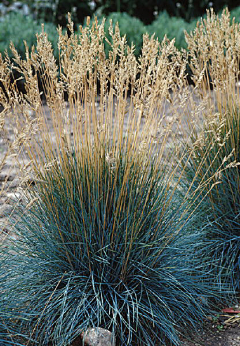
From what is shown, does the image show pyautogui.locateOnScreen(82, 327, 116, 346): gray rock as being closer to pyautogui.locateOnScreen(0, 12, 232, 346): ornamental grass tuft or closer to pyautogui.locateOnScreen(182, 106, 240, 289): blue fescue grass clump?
pyautogui.locateOnScreen(0, 12, 232, 346): ornamental grass tuft

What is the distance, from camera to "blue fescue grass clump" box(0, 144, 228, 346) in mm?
2277

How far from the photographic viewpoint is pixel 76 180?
2348mm

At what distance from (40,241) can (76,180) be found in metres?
0.41

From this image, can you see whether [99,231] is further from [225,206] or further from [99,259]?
[225,206]

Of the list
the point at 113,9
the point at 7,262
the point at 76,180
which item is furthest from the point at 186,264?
the point at 113,9

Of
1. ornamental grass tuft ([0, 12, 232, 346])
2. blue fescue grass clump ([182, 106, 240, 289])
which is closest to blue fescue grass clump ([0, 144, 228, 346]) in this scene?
ornamental grass tuft ([0, 12, 232, 346])

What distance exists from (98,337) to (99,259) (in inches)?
15.8

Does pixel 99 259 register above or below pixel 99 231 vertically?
below

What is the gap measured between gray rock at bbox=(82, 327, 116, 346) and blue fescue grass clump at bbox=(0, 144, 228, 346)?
0.04 meters

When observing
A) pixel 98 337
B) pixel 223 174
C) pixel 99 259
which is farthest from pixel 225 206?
pixel 98 337

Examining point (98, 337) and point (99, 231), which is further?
point (99, 231)

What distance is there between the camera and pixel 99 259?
2371 mm

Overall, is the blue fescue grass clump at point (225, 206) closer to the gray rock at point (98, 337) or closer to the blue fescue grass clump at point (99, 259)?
the blue fescue grass clump at point (99, 259)

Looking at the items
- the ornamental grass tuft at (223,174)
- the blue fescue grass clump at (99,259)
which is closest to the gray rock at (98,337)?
the blue fescue grass clump at (99,259)
